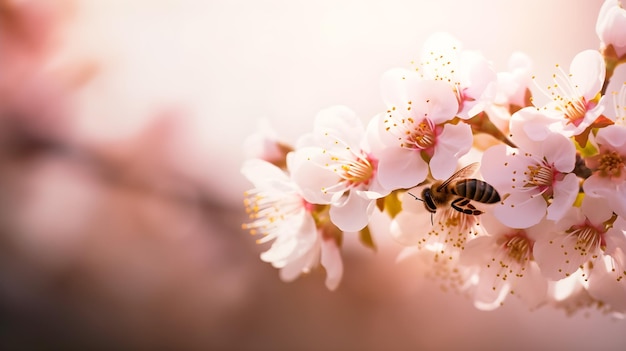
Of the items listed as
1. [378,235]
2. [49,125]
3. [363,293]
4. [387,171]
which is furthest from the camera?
[363,293]

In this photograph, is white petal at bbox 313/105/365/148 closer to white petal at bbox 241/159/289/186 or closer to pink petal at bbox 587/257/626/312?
white petal at bbox 241/159/289/186

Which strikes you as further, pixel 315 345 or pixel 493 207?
pixel 315 345

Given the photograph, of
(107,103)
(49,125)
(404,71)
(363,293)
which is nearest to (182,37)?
(107,103)

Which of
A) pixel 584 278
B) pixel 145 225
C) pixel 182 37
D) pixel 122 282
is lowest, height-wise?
pixel 584 278

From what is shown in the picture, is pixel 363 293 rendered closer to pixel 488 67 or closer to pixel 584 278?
pixel 584 278

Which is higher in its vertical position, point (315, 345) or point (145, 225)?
point (145, 225)

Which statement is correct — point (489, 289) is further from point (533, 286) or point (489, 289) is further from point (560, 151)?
point (560, 151)

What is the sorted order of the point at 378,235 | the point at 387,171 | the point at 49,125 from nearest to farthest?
1. the point at 387,171
2. the point at 49,125
3. the point at 378,235
